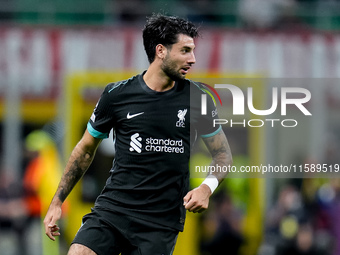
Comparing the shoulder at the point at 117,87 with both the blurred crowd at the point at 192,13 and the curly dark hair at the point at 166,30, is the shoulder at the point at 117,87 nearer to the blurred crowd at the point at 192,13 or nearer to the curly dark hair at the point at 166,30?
the curly dark hair at the point at 166,30

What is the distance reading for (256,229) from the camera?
12.9m

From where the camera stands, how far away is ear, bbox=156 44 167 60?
6227 mm

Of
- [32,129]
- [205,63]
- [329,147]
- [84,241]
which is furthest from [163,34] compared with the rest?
[32,129]

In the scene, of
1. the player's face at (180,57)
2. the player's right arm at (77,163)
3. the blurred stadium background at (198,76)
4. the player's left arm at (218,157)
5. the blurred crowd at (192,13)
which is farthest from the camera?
the blurred crowd at (192,13)

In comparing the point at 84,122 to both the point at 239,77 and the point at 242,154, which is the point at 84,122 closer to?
the point at 239,77

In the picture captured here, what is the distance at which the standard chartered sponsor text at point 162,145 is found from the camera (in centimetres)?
610

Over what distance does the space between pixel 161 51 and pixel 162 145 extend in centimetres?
67

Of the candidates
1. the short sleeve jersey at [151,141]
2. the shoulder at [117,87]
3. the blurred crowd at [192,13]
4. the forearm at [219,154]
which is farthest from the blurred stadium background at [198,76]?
the shoulder at [117,87]

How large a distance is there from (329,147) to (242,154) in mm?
1801

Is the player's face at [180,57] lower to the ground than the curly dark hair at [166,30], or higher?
lower

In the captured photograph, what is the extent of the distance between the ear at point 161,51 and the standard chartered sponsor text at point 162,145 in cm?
59

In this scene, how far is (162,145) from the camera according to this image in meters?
6.11

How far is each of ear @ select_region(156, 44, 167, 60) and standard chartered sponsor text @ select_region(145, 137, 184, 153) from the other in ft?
1.94

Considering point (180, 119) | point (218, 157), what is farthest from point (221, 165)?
point (180, 119)
